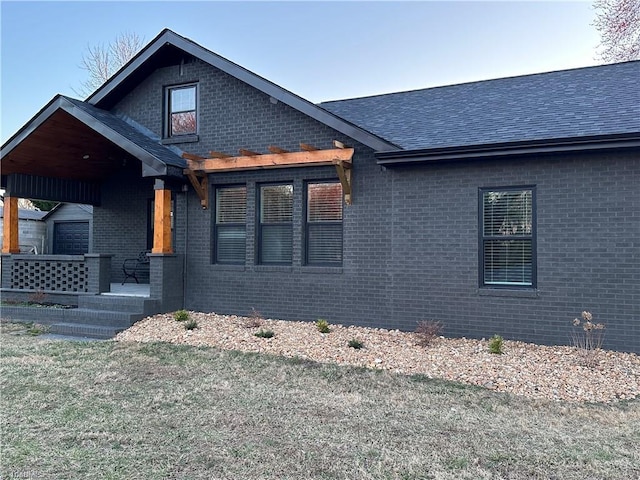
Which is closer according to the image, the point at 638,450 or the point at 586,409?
the point at 638,450

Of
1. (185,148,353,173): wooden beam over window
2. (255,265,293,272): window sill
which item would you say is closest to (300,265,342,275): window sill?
(255,265,293,272): window sill

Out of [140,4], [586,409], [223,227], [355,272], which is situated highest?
[140,4]

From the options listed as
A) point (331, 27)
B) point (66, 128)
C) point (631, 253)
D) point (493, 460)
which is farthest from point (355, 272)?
point (331, 27)

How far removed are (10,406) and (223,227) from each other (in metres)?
5.68

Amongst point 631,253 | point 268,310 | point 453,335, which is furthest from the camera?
point 268,310

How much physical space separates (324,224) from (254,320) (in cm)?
222

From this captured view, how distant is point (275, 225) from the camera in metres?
9.68

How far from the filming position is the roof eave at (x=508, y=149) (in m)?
6.85

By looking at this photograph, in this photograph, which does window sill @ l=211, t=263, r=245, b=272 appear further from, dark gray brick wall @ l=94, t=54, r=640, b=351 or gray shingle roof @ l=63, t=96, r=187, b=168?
gray shingle roof @ l=63, t=96, r=187, b=168

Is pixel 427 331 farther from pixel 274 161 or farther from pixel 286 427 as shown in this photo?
pixel 274 161

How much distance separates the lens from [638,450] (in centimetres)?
394

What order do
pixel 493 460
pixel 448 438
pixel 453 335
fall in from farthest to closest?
pixel 453 335 < pixel 448 438 < pixel 493 460

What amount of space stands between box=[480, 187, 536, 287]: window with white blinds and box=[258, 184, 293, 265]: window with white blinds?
3.64 m

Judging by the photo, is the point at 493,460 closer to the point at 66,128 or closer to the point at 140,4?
the point at 66,128
